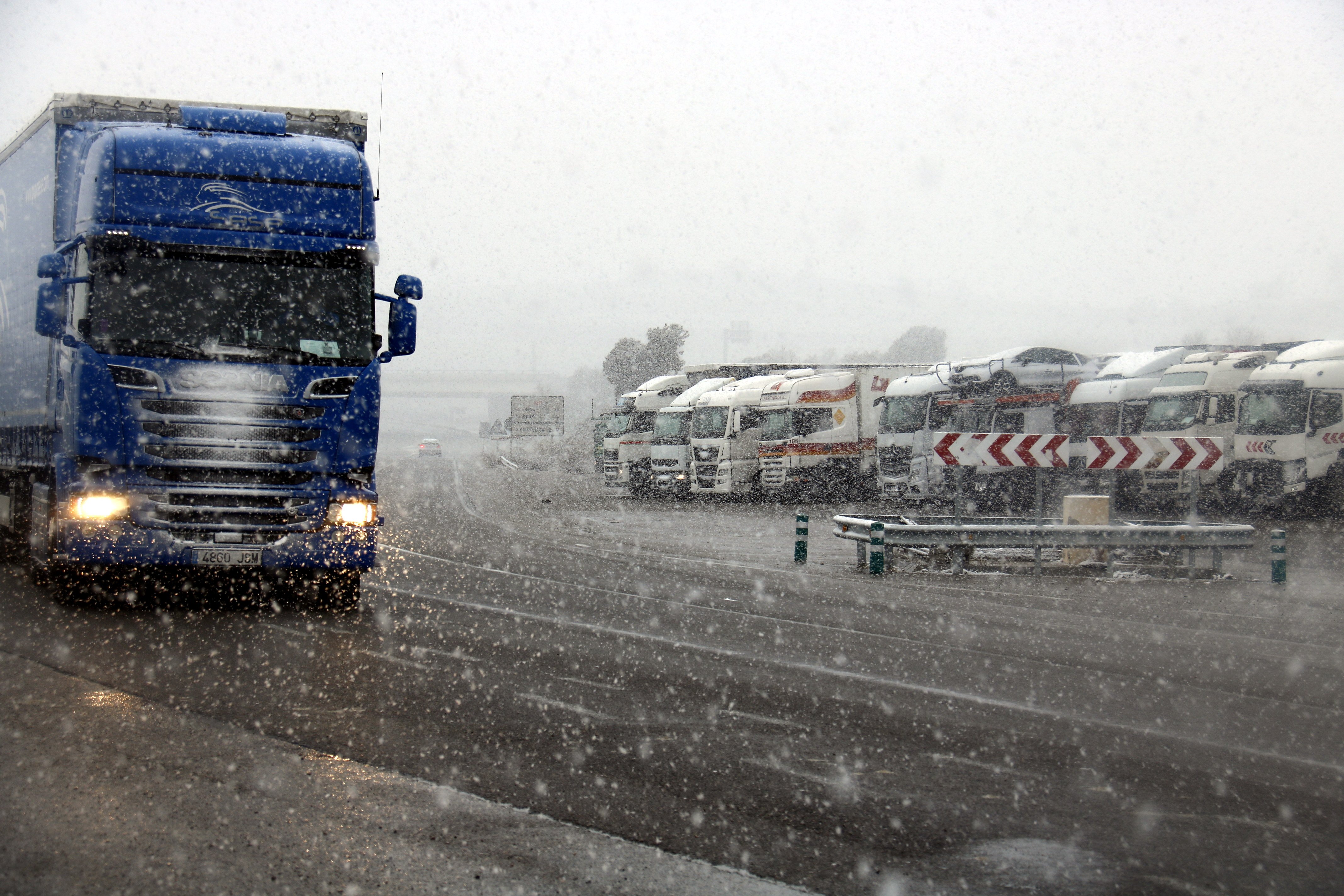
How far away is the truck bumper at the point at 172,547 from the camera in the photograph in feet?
29.5

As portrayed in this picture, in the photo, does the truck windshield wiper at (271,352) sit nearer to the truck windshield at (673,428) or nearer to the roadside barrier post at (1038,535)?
the roadside barrier post at (1038,535)

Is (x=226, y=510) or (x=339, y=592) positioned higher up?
(x=226, y=510)

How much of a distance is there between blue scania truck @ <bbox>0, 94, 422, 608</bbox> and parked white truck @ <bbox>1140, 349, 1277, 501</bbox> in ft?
67.2

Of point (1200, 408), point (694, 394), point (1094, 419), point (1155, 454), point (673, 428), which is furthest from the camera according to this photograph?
point (694, 394)

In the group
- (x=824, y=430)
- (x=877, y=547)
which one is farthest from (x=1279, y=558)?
(x=824, y=430)

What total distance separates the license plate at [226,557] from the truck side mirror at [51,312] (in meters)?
2.05

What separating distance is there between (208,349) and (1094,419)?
24306 mm

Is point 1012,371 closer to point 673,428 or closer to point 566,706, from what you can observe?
point 673,428

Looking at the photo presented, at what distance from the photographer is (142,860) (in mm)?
3955

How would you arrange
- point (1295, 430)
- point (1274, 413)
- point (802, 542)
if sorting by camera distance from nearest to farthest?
point (802, 542) < point (1295, 430) < point (1274, 413)

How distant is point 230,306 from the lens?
937 cm

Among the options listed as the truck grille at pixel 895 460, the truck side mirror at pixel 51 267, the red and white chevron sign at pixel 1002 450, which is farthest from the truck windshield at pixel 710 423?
the truck side mirror at pixel 51 267

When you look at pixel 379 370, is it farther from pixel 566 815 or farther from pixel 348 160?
pixel 566 815

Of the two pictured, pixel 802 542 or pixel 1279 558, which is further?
pixel 802 542
